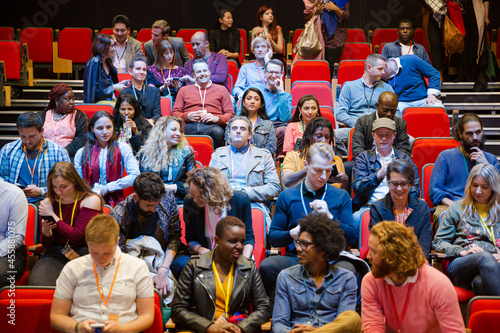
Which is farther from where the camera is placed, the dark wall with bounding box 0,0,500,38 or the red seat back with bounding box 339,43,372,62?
the dark wall with bounding box 0,0,500,38

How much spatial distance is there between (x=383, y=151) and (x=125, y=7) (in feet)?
18.8

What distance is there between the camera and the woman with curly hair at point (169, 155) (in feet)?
12.6

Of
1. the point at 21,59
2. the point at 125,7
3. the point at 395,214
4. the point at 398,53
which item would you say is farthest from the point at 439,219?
the point at 125,7

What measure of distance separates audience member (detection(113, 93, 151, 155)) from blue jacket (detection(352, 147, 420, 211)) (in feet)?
5.23

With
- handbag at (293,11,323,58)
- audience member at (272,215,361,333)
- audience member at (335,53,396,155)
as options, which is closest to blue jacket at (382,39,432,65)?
handbag at (293,11,323,58)

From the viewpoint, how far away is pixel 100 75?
5.18m

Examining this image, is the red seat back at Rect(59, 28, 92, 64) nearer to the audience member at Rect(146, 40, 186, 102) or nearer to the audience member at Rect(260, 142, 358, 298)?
the audience member at Rect(146, 40, 186, 102)

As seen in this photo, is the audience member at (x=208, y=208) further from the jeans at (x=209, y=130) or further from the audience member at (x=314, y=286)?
the jeans at (x=209, y=130)

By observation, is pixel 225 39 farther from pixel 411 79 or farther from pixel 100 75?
pixel 411 79

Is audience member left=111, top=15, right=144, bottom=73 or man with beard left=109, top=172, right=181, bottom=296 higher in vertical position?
audience member left=111, top=15, right=144, bottom=73

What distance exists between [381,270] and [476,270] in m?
0.87

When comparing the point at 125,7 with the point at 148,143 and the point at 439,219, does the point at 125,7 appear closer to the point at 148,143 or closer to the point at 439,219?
the point at 148,143

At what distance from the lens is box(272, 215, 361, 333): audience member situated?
2.62 meters

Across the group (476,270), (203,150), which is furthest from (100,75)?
(476,270)
